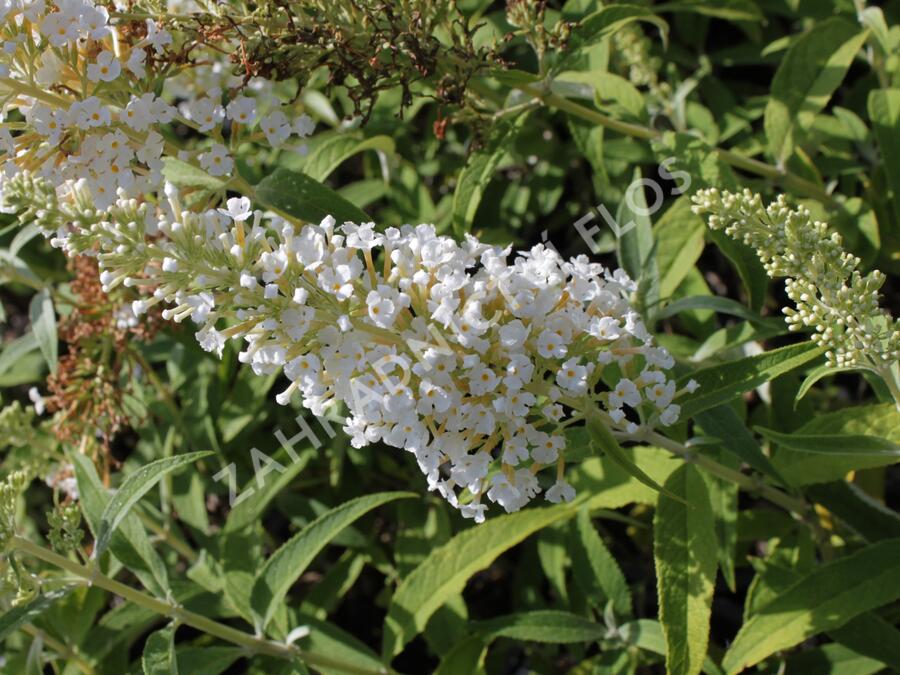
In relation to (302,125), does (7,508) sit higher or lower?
lower

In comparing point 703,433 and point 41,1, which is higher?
point 41,1

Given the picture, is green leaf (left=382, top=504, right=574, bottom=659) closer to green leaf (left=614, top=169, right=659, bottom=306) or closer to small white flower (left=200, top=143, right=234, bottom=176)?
green leaf (left=614, top=169, right=659, bottom=306)

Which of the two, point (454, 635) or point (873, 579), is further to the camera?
point (454, 635)

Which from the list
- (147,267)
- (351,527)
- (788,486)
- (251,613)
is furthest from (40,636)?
(788,486)

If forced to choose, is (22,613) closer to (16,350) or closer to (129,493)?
(129,493)

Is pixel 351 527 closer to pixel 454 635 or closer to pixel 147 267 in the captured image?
pixel 454 635

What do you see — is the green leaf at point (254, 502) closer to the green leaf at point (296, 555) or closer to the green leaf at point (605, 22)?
the green leaf at point (296, 555)

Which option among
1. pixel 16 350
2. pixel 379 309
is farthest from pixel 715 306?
pixel 16 350
